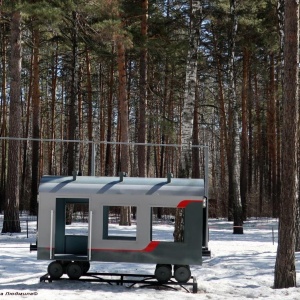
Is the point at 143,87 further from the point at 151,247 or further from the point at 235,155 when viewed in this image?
the point at 151,247

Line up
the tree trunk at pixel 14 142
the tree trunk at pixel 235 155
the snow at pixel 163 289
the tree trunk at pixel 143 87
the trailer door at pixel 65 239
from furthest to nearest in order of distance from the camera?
the tree trunk at pixel 143 87, the tree trunk at pixel 235 155, the tree trunk at pixel 14 142, the trailer door at pixel 65 239, the snow at pixel 163 289

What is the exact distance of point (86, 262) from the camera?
1086 centimetres

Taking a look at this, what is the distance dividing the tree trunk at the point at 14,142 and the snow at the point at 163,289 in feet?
3.34

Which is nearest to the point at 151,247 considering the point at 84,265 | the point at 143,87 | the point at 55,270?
the point at 84,265

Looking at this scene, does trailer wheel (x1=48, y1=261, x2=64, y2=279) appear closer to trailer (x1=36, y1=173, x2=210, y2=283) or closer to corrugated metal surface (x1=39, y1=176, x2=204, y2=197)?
trailer (x1=36, y1=173, x2=210, y2=283)

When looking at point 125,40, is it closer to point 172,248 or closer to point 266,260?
point 266,260

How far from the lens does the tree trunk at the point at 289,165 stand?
34.2 feet

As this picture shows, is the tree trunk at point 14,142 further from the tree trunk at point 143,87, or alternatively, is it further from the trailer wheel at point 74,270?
the trailer wheel at point 74,270

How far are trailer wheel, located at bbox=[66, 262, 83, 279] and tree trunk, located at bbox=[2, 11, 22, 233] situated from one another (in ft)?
29.3

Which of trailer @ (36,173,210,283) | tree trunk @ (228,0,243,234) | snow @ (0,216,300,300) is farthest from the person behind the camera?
tree trunk @ (228,0,243,234)

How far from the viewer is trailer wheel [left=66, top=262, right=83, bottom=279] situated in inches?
413

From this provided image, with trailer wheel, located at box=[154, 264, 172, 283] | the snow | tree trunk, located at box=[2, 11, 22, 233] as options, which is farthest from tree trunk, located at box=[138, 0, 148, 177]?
trailer wheel, located at box=[154, 264, 172, 283]

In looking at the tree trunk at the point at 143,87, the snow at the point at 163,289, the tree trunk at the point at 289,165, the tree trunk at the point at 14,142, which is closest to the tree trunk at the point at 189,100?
the snow at the point at 163,289

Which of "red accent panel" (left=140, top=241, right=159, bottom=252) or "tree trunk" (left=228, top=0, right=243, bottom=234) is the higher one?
"tree trunk" (left=228, top=0, right=243, bottom=234)
